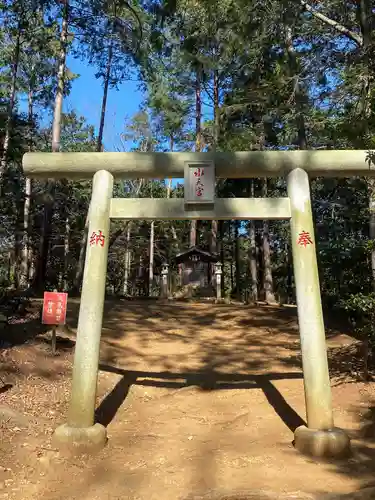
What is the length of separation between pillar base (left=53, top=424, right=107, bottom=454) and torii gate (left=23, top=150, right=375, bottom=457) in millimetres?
10

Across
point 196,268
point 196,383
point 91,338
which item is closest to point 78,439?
point 91,338

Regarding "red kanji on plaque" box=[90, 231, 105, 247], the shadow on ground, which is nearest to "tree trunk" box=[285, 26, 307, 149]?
"red kanji on plaque" box=[90, 231, 105, 247]

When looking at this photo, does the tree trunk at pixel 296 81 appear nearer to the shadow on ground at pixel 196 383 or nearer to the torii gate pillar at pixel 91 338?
the torii gate pillar at pixel 91 338

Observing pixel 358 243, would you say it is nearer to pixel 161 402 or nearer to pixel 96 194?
pixel 161 402

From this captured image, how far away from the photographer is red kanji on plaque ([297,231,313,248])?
466cm

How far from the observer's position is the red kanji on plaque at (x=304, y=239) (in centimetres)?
466

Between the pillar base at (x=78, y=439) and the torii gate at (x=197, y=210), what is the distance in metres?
0.01

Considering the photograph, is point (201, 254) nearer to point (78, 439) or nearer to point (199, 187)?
point (199, 187)

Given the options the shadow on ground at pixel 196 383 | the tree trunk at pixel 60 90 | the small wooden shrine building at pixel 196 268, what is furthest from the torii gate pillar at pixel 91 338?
the small wooden shrine building at pixel 196 268

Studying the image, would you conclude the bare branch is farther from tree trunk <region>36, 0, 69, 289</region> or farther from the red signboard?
tree trunk <region>36, 0, 69, 289</region>

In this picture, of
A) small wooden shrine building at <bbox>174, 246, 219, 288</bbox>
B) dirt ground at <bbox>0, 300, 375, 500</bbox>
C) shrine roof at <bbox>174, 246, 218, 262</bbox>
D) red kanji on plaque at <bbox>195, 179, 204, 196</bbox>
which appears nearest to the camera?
dirt ground at <bbox>0, 300, 375, 500</bbox>

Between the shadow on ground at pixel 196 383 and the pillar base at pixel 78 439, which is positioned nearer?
the pillar base at pixel 78 439

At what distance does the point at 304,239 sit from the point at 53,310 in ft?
12.8

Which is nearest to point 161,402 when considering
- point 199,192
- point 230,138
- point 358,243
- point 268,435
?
point 268,435
